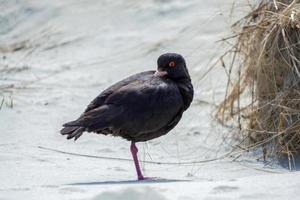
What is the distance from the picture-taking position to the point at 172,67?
6.51 meters

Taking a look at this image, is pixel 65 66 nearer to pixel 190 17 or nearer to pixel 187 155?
pixel 190 17

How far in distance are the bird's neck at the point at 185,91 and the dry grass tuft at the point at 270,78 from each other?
2.43ft

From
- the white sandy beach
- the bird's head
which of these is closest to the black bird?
the bird's head

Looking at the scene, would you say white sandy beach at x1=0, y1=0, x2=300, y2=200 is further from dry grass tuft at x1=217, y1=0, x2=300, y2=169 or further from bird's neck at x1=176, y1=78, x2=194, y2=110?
bird's neck at x1=176, y1=78, x2=194, y2=110

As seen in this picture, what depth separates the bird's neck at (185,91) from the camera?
636 centimetres

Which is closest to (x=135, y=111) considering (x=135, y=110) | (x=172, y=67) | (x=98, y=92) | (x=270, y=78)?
(x=135, y=110)

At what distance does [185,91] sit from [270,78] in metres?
1.03

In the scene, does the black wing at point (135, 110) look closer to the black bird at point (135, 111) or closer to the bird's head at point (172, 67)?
the black bird at point (135, 111)

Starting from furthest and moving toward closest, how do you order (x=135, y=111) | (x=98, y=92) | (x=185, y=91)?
(x=98, y=92) < (x=185, y=91) < (x=135, y=111)

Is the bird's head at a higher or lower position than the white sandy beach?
higher

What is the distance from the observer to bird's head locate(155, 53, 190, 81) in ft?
21.3

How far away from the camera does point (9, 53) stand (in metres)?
10.1

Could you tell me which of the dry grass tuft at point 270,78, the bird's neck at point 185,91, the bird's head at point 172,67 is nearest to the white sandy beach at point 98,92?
the dry grass tuft at point 270,78

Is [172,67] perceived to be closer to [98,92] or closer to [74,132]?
[74,132]
